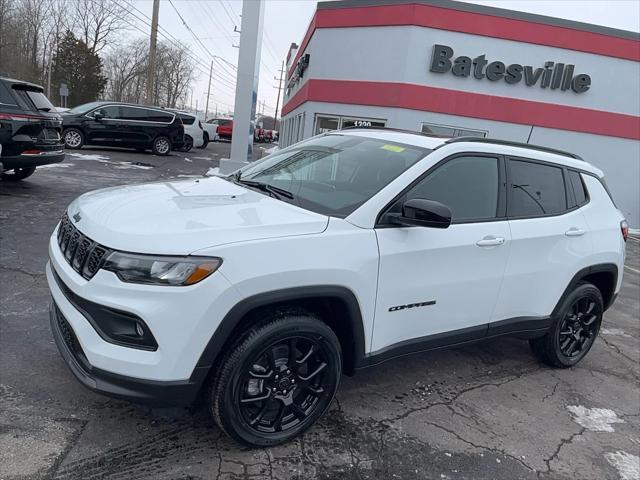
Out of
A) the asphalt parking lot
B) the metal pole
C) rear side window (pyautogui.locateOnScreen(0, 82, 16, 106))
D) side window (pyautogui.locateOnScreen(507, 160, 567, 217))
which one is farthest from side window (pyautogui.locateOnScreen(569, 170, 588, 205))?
the metal pole

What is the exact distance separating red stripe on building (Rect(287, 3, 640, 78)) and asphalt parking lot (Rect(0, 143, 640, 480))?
11629 mm

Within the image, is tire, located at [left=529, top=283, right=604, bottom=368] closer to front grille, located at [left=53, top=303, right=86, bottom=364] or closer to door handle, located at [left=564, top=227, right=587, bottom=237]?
door handle, located at [left=564, top=227, right=587, bottom=237]

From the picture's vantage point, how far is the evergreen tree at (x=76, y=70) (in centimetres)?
4931

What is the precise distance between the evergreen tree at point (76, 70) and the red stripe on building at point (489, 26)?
42.9m

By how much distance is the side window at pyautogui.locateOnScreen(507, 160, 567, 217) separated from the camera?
375 cm

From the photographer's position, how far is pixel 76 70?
49.5 m

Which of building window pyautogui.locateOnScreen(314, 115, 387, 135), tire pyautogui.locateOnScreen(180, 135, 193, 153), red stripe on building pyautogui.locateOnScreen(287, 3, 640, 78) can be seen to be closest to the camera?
red stripe on building pyautogui.locateOnScreen(287, 3, 640, 78)

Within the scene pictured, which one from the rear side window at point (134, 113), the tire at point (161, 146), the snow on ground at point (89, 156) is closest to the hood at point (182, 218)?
the snow on ground at point (89, 156)

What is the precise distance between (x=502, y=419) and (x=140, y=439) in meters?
2.38

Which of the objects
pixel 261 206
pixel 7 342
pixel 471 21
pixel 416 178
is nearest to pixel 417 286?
pixel 416 178

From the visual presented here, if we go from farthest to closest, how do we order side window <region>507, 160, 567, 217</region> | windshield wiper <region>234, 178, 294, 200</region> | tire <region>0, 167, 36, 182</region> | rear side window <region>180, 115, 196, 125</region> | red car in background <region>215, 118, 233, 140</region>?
red car in background <region>215, 118, 233, 140</region>
rear side window <region>180, 115, 196, 125</region>
tire <region>0, 167, 36, 182</region>
side window <region>507, 160, 567, 217</region>
windshield wiper <region>234, 178, 294, 200</region>

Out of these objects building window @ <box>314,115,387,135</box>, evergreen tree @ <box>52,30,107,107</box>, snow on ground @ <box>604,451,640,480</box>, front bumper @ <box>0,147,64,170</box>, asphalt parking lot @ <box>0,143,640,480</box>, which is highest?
evergreen tree @ <box>52,30,107,107</box>

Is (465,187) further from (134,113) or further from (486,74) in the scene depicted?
(134,113)

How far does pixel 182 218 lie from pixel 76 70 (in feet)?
180
